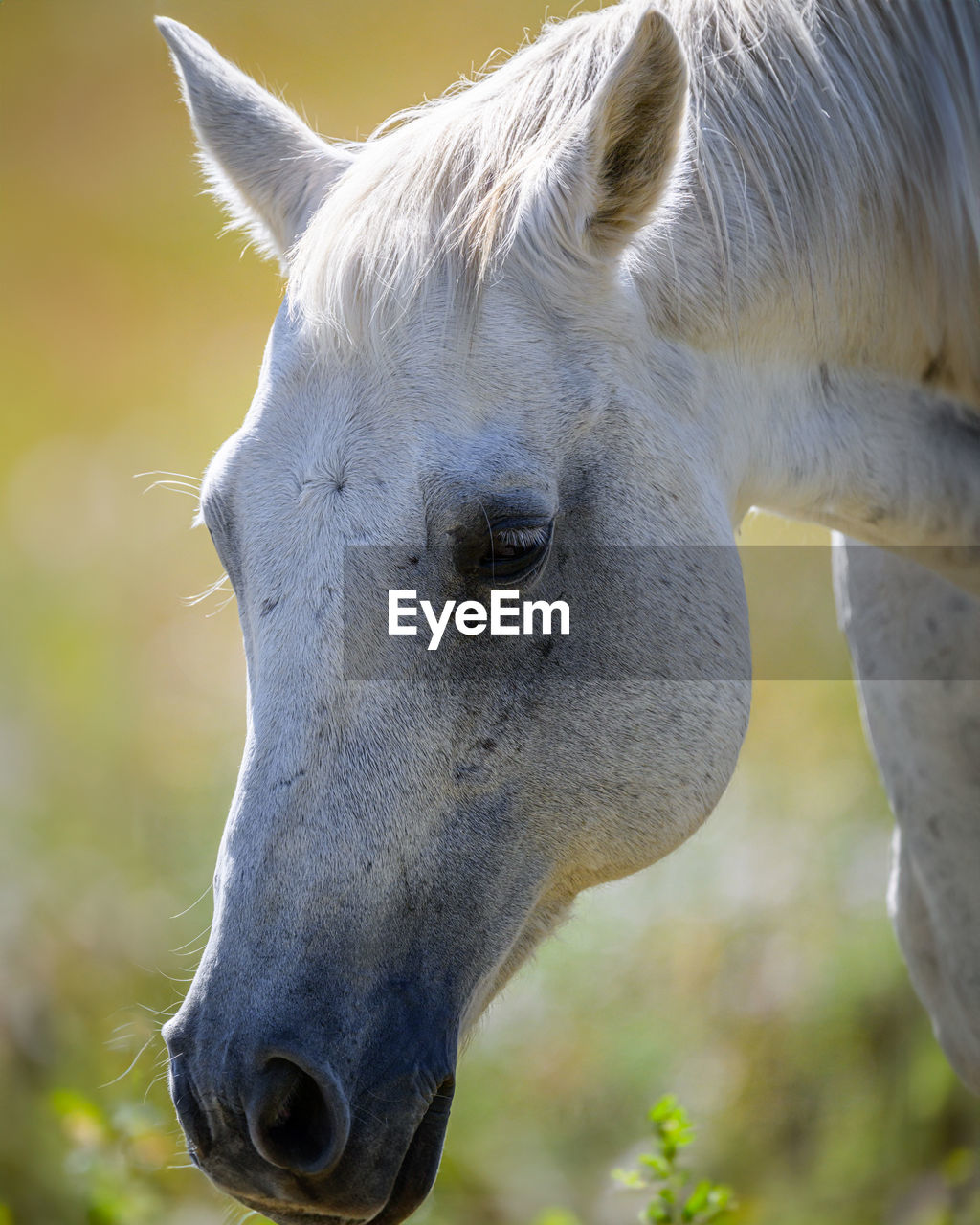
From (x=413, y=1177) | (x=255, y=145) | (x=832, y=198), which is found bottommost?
(x=413, y=1177)

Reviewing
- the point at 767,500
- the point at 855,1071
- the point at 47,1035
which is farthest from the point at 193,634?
the point at 767,500

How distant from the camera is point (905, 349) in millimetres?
1624

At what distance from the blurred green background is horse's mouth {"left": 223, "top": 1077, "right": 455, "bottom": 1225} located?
4.70 ft

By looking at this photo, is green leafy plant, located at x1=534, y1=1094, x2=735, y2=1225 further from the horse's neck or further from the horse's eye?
the horse's neck

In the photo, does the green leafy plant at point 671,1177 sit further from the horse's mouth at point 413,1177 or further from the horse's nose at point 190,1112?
the horse's nose at point 190,1112

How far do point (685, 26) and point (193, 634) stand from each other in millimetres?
3451

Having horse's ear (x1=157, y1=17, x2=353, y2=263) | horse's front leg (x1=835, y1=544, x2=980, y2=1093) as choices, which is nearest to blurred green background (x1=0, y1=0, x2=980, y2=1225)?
horse's front leg (x1=835, y1=544, x2=980, y2=1093)

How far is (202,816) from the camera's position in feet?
13.0

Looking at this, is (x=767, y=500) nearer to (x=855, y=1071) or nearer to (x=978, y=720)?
(x=978, y=720)

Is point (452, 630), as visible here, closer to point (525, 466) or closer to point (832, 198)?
point (525, 466)

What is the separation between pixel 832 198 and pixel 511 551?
0.75 m

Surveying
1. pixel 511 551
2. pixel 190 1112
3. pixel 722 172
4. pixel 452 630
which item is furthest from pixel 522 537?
pixel 190 1112

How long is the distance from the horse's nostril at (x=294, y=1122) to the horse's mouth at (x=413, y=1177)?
127 millimetres

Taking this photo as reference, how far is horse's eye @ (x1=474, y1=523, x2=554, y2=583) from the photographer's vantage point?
123cm
